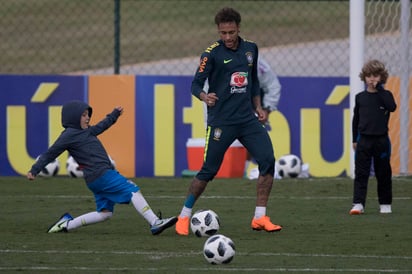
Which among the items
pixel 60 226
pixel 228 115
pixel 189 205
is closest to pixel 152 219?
pixel 189 205

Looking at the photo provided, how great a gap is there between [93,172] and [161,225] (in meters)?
0.80

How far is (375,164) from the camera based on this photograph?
12320 millimetres

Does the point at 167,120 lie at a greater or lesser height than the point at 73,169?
greater

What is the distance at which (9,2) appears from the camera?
2353cm

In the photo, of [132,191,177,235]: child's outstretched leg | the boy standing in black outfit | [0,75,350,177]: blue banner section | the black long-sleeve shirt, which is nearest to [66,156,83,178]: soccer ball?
[0,75,350,177]: blue banner section

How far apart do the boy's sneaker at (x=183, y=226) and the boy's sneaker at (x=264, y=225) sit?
600 mm

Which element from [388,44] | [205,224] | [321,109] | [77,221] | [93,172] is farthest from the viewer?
[388,44]

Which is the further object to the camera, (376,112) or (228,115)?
(376,112)

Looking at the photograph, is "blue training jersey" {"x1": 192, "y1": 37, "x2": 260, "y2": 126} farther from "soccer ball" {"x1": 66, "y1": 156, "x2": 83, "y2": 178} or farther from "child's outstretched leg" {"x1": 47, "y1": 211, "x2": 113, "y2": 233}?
"soccer ball" {"x1": 66, "y1": 156, "x2": 83, "y2": 178}

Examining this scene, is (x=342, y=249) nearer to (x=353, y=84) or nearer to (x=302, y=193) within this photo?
(x=302, y=193)

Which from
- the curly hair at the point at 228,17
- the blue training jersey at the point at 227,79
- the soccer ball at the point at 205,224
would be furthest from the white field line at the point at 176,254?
the curly hair at the point at 228,17

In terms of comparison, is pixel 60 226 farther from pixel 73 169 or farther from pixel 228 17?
pixel 73 169

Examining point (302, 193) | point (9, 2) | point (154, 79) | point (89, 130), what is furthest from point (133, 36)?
point (89, 130)

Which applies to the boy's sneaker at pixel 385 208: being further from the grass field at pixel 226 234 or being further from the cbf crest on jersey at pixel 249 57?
the cbf crest on jersey at pixel 249 57
